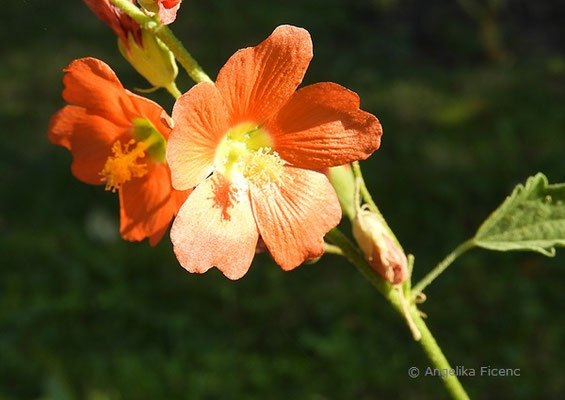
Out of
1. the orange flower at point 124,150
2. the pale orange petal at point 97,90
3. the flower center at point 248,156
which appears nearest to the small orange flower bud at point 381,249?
the flower center at point 248,156

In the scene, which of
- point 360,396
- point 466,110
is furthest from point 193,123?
point 466,110

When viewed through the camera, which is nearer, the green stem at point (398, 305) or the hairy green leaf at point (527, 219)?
the green stem at point (398, 305)

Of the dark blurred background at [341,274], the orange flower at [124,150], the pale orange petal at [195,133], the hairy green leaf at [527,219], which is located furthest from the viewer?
the dark blurred background at [341,274]

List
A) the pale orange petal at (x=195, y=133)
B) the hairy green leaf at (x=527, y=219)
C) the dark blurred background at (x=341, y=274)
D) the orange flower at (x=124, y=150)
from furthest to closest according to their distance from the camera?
the dark blurred background at (x=341, y=274), the hairy green leaf at (x=527, y=219), the orange flower at (x=124, y=150), the pale orange petal at (x=195, y=133)

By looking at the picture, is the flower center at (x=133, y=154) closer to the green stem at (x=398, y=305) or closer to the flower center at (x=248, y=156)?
the flower center at (x=248, y=156)

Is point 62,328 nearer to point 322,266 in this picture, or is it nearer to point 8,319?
point 8,319

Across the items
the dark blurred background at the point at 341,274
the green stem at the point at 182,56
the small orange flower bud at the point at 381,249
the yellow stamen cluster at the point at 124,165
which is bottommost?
the dark blurred background at the point at 341,274

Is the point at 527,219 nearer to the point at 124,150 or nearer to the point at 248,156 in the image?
the point at 248,156
